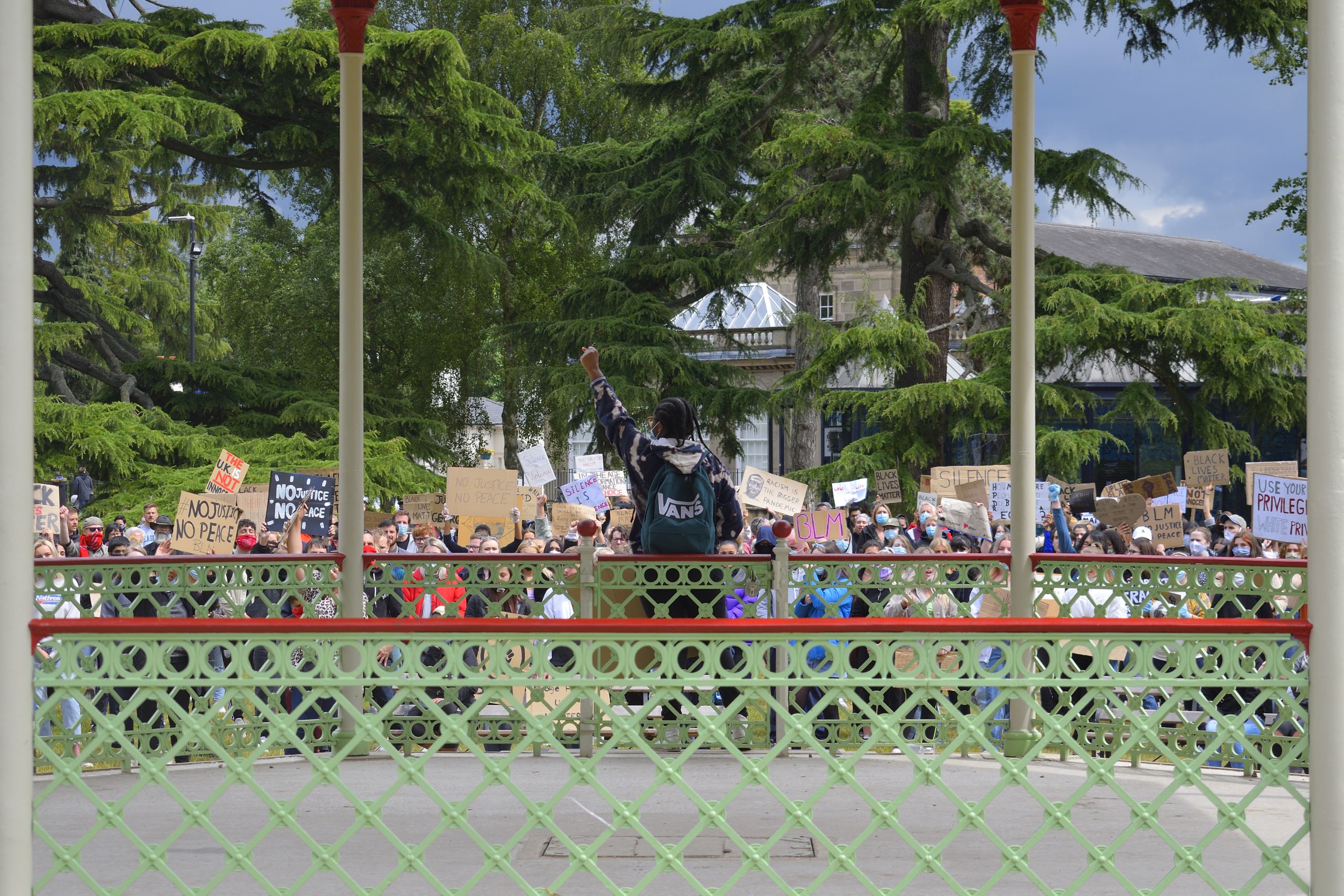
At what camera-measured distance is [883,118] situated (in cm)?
2364

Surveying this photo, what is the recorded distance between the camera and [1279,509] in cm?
1340

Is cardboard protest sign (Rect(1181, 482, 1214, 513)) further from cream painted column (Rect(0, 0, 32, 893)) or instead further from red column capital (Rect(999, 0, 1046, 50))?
cream painted column (Rect(0, 0, 32, 893))

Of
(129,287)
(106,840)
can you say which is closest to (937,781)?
(106,840)

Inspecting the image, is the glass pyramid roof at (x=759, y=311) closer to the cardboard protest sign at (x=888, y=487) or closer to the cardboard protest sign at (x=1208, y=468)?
the cardboard protest sign at (x=888, y=487)

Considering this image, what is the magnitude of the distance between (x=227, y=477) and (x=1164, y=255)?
138 feet

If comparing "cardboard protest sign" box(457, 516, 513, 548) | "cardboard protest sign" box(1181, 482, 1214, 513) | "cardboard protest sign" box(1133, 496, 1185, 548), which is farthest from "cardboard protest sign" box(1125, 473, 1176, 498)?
"cardboard protest sign" box(457, 516, 513, 548)

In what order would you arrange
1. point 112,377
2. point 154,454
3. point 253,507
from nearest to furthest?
point 253,507, point 154,454, point 112,377

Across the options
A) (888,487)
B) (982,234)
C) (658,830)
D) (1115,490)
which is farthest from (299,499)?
(982,234)

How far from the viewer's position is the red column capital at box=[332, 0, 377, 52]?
27.6ft

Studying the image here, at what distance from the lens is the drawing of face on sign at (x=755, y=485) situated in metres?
16.5

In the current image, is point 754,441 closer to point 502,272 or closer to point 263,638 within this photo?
point 502,272

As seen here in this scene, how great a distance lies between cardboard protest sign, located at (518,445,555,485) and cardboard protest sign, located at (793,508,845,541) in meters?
4.82

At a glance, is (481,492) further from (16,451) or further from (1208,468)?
(16,451)

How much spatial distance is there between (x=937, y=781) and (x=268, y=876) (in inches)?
118
